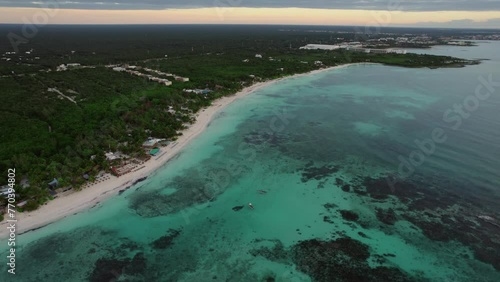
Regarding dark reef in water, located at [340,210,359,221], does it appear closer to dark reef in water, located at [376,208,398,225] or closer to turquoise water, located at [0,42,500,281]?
turquoise water, located at [0,42,500,281]

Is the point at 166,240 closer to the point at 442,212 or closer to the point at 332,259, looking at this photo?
the point at 332,259

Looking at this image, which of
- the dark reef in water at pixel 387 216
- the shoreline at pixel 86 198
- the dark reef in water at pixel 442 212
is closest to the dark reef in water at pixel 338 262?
the dark reef in water at pixel 387 216

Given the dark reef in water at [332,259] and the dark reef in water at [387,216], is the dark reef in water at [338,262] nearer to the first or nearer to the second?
the dark reef in water at [332,259]

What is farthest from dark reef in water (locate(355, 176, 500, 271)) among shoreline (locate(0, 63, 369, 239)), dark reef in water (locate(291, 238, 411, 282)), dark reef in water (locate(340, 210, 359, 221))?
shoreline (locate(0, 63, 369, 239))

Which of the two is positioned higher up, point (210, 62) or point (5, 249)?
point (210, 62)

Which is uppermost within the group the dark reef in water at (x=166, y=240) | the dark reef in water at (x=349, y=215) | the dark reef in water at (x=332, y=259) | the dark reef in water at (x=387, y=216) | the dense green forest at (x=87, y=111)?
the dense green forest at (x=87, y=111)

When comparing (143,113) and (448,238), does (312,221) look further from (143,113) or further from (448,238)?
(143,113)

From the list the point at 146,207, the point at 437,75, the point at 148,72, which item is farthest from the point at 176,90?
the point at 437,75
